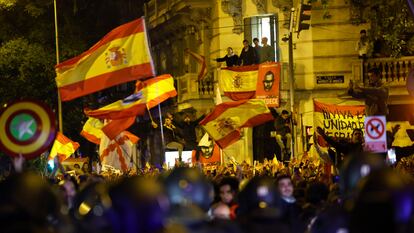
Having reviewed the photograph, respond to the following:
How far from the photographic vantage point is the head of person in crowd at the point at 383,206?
6.55m

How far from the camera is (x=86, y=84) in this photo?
19.4m

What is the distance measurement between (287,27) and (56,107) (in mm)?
11734

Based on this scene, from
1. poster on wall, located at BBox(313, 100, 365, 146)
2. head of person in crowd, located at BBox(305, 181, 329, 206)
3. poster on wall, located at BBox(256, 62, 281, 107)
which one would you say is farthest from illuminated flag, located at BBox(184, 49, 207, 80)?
head of person in crowd, located at BBox(305, 181, 329, 206)

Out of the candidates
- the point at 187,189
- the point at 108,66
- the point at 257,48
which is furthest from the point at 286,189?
the point at 257,48

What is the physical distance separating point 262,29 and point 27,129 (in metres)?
20.5

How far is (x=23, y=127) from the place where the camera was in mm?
13273

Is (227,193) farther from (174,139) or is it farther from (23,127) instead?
(174,139)

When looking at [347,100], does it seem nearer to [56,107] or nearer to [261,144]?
[261,144]

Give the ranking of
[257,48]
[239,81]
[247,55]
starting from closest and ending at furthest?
[239,81]
[247,55]
[257,48]

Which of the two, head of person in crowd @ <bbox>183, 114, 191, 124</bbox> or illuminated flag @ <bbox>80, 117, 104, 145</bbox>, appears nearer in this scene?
illuminated flag @ <bbox>80, 117, 104, 145</bbox>

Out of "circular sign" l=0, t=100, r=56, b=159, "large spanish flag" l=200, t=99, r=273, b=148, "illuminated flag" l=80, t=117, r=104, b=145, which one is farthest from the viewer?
"illuminated flag" l=80, t=117, r=104, b=145

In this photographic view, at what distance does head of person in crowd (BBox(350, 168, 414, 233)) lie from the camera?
21.5ft

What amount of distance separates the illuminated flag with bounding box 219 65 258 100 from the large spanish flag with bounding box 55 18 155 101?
10558 mm

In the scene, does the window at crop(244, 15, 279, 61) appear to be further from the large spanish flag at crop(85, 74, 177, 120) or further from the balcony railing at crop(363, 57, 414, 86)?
the large spanish flag at crop(85, 74, 177, 120)
